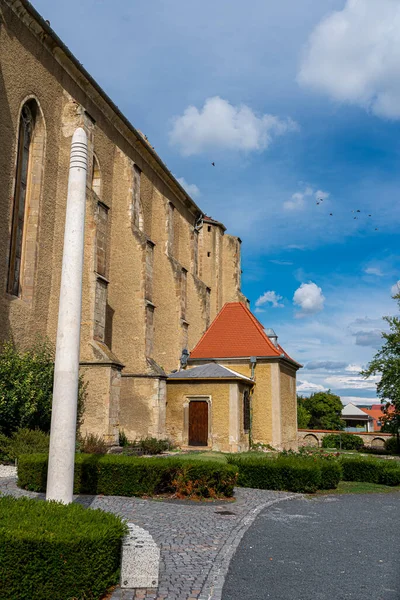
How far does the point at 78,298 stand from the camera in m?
7.86

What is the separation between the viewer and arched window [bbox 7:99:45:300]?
18.0m

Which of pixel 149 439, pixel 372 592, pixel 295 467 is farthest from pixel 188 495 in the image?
pixel 149 439

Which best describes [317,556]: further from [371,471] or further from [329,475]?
[371,471]

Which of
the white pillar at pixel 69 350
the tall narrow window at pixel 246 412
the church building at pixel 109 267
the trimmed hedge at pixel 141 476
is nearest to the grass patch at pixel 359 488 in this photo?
the trimmed hedge at pixel 141 476

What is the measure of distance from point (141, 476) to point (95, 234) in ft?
36.4

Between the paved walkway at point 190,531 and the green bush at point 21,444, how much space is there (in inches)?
47.0

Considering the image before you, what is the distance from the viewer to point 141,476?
36.5 feet

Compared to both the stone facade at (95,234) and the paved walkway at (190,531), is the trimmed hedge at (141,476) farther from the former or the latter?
the stone facade at (95,234)

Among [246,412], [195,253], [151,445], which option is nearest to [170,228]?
[195,253]

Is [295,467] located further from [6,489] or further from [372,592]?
[372,592]

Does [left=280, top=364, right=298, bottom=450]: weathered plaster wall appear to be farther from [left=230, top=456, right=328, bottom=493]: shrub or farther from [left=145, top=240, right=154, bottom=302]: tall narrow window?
[left=230, top=456, right=328, bottom=493]: shrub

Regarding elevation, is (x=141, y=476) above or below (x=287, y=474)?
above

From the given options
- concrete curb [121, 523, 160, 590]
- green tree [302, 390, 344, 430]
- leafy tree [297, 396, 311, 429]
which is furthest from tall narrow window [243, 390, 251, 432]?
green tree [302, 390, 344, 430]

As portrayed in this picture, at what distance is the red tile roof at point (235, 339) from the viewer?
84.7 ft
